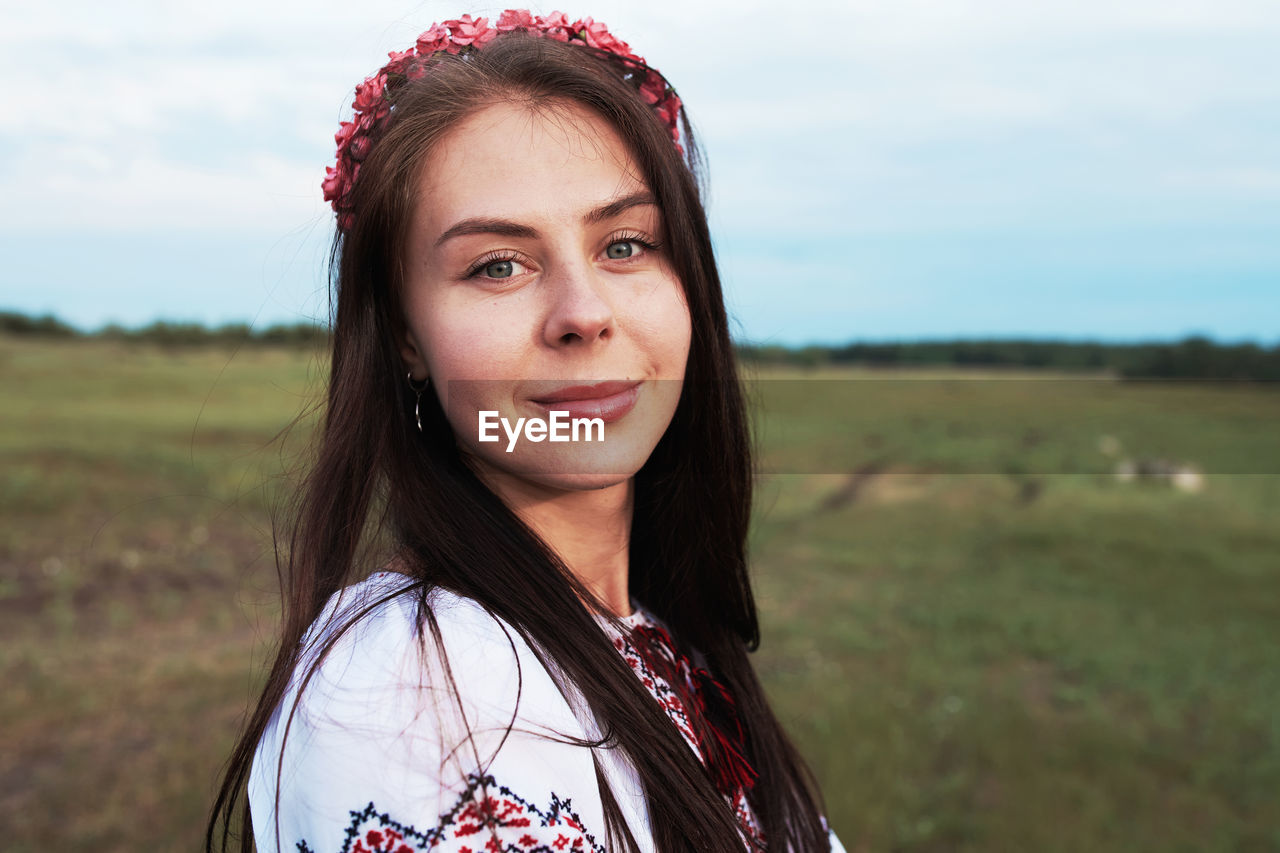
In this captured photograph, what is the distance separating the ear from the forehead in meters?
0.23

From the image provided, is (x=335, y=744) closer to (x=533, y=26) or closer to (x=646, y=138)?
(x=646, y=138)

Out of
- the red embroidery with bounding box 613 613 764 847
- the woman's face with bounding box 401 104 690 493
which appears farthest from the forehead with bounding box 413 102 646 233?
the red embroidery with bounding box 613 613 764 847

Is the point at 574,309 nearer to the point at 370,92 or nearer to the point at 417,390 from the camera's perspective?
the point at 417,390

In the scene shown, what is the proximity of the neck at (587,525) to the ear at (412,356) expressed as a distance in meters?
0.24

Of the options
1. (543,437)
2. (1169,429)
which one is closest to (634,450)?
(543,437)

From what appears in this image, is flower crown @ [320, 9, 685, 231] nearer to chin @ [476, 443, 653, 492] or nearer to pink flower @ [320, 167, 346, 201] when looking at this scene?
pink flower @ [320, 167, 346, 201]

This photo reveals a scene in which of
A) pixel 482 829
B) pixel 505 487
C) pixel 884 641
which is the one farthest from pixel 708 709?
pixel 884 641

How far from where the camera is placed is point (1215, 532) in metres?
12.3

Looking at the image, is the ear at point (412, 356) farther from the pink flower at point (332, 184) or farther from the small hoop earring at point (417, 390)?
the pink flower at point (332, 184)

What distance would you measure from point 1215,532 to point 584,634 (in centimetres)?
1339

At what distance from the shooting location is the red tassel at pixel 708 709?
1.64 meters

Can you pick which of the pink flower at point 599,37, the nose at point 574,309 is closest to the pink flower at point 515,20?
the pink flower at point 599,37

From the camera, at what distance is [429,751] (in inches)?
44.4

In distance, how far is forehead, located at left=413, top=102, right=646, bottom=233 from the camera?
1.50 m
